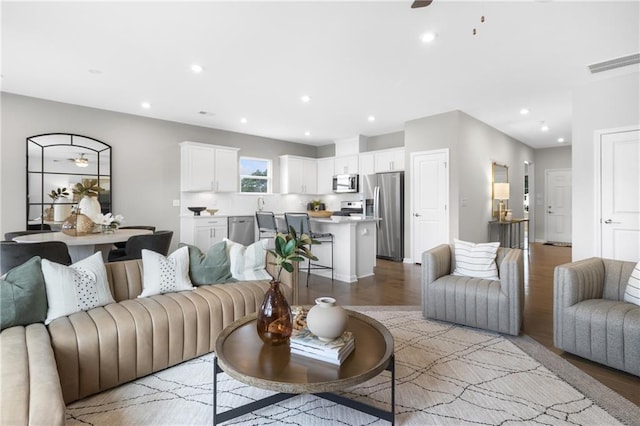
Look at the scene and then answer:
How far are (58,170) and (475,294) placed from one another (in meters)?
5.84

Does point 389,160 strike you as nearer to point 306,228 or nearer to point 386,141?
point 386,141

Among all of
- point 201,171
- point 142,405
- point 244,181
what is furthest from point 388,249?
point 142,405

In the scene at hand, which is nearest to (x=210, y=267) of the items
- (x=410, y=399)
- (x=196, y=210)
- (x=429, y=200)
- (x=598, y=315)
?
(x=410, y=399)

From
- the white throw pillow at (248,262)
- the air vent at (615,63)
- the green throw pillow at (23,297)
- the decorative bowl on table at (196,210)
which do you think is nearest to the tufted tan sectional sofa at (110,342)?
the green throw pillow at (23,297)

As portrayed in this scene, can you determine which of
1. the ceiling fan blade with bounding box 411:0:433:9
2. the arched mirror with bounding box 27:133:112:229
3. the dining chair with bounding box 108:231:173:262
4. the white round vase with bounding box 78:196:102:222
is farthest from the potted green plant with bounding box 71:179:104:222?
the ceiling fan blade with bounding box 411:0:433:9

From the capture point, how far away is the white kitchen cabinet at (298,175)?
7801 mm

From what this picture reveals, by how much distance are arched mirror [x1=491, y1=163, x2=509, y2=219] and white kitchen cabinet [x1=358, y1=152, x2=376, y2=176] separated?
2.42m

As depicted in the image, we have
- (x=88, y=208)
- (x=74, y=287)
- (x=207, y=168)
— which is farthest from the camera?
(x=207, y=168)

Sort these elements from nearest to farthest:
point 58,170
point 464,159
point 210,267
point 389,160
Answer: point 210,267
point 58,170
point 464,159
point 389,160

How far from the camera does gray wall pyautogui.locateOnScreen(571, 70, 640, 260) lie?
3953mm

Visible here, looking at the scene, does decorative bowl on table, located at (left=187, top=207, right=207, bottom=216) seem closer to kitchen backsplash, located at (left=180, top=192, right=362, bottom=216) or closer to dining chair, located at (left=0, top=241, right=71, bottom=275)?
kitchen backsplash, located at (left=180, top=192, right=362, bottom=216)

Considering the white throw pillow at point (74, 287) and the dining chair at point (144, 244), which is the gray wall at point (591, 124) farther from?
the white throw pillow at point (74, 287)

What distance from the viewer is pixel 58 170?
498cm

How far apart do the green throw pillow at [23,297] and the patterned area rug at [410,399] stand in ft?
1.87
